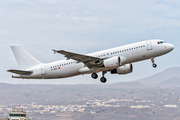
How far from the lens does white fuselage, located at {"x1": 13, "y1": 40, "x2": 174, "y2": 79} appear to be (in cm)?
4566

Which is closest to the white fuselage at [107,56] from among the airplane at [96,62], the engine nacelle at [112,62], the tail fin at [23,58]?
the airplane at [96,62]

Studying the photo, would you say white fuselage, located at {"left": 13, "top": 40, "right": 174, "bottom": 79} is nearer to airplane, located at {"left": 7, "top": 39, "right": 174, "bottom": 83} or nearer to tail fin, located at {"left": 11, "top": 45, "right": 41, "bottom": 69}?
airplane, located at {"left": 7, "top": 39, "right": 174, "bottom": 83}

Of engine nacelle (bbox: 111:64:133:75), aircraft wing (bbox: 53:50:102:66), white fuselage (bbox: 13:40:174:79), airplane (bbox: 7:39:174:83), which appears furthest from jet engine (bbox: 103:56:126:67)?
engine nacelle (bbox: 111:64:133:75)

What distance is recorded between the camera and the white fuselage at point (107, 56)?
150ft

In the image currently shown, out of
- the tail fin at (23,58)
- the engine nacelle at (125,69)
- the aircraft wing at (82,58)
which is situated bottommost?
the engine nacelle at (125,69)

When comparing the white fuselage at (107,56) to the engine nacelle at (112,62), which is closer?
the engine nacelle at (112,62)

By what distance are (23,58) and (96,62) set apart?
13393 mm

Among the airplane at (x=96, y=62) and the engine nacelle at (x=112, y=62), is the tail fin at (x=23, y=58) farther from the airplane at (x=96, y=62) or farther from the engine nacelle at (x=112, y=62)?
the engine nacelle at (x=112, y=62)

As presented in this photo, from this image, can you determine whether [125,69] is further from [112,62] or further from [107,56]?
[112,62]

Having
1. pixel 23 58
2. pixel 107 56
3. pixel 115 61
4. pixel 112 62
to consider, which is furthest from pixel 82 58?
pixel 23 58

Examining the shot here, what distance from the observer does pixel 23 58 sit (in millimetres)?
53438

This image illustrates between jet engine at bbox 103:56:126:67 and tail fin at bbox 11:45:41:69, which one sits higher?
tail fin at bbox 11:45:41:69

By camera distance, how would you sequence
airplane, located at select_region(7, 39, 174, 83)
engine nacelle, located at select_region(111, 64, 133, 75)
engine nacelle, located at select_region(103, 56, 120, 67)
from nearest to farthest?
engine nacelle, located at select_region(103, 56, 120, 67), airplane, located at select_region(7, 39, 174, 83), engine nacelle, located at select_region(111, 64, 133, 75)

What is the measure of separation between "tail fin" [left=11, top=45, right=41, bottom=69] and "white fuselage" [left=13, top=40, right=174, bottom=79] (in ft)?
4.95
